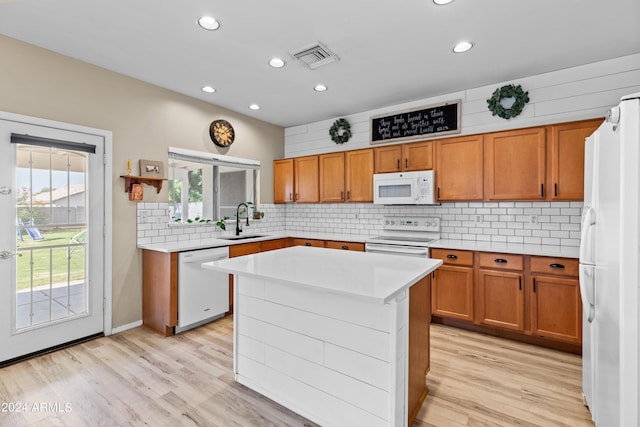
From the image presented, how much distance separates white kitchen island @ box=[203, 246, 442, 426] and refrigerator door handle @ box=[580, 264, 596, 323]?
0.85 metres

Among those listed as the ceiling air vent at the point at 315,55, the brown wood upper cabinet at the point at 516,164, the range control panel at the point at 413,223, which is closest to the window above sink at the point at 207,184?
the ceiling air vent at the point at 315,55

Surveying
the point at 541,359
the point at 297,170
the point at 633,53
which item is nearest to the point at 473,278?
the point at 541,359

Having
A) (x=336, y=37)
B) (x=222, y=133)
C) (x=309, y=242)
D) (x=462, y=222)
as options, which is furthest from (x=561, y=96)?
(x=222, y=133)

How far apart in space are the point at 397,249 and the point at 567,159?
5.95ft

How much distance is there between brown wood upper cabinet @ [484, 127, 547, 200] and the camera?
2982mm

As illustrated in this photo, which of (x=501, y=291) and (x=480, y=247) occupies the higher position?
(x=480, y=247)

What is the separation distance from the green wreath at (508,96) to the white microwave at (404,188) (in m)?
0.95

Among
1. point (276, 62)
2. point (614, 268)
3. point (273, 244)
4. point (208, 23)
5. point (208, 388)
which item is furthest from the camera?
point (273, 244)

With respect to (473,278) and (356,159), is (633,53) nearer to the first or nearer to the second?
(473,278)

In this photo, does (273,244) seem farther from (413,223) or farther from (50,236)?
(50,236)

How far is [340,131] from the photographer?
15.1ft

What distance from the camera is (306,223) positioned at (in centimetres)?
512

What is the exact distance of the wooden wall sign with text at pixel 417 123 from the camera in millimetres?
3678

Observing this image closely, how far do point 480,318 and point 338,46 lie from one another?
294cm
